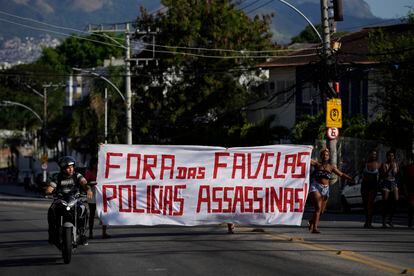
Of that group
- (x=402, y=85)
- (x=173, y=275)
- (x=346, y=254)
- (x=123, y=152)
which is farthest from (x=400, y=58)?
(x=173, y=275)

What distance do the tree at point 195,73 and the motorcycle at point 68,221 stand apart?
138ft

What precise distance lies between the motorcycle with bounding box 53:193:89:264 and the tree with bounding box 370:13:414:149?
20.0 m

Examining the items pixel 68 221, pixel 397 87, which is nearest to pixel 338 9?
pixel 397 87

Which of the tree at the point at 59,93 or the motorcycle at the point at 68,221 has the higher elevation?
the tree at the point at 59,93

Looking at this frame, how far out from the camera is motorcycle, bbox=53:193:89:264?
14430 mm

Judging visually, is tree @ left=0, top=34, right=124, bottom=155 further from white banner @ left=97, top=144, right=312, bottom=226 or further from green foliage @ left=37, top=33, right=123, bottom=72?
white banner @ left=97, top=144, right=312, bottom=226

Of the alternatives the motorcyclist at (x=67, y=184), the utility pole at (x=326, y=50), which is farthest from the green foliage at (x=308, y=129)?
the motorcyclist at (x=67, y=184)

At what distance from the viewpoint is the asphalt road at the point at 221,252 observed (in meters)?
13.5

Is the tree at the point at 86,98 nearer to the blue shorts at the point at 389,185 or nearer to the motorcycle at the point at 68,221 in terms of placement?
the blue shorts at the point at 389,185

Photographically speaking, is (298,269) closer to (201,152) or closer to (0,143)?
(201,152)

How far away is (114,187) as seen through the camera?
18.6 m

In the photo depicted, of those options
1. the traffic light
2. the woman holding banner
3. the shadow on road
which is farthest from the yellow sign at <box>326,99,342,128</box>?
the shadow on road

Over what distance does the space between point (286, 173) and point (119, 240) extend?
132 inches

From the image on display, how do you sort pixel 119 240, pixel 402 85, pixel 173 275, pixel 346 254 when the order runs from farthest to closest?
1. pixel 402 85
2. pixel 119 240
3. pixel 346 254
4. pixel 173 275
